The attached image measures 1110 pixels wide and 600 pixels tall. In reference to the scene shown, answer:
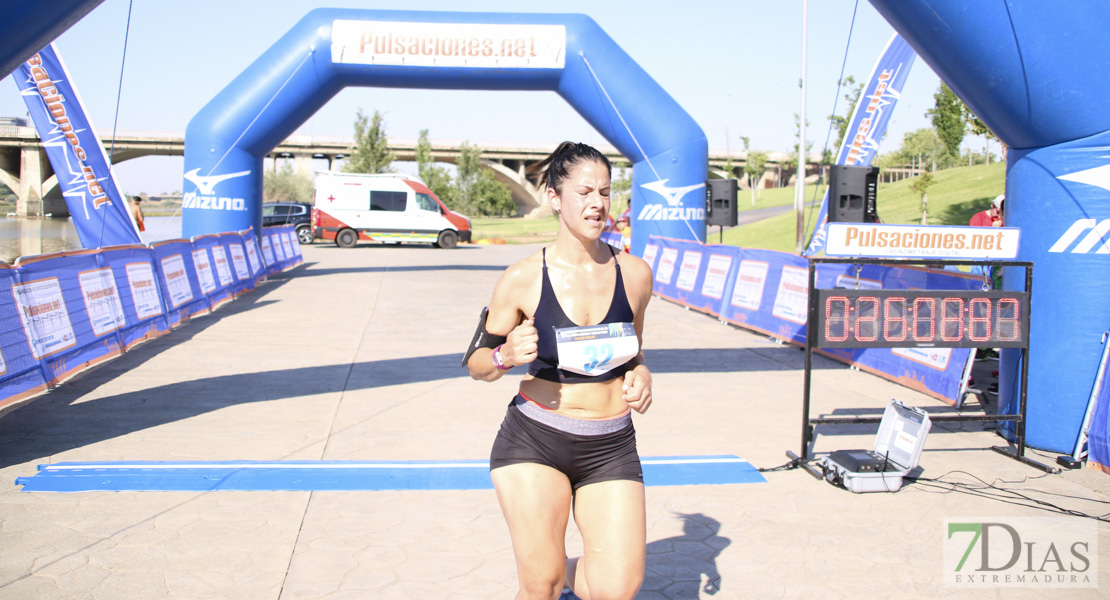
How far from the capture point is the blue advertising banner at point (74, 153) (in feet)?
39.3

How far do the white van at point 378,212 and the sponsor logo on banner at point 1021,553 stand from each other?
1063 inches

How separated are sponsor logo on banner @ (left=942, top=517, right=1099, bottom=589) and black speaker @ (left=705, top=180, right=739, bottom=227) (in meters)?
12.7

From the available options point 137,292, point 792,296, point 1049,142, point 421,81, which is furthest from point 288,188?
point 1049,142

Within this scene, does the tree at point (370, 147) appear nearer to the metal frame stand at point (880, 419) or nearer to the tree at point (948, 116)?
the tree at point (948, 116)

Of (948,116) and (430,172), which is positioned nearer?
(948,116)

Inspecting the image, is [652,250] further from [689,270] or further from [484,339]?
[484,339]

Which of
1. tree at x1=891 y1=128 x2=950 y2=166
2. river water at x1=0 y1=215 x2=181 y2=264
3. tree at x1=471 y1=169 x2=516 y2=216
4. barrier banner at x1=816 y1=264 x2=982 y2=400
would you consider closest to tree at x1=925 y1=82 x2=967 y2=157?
tree at x1=891 y1=128 x2=950 y2=166

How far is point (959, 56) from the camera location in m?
5.42

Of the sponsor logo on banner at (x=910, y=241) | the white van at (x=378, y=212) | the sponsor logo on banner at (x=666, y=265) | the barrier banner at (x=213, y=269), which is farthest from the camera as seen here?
the white van at (x=378, y=212)

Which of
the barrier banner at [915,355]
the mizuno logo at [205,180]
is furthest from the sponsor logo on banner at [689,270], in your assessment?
the mizuno logo at [205,180]

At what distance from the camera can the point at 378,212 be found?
97.1 feet

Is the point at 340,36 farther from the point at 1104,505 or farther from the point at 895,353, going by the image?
the point at 1104,505

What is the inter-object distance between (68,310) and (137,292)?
2205mm

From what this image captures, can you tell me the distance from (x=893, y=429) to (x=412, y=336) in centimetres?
700
